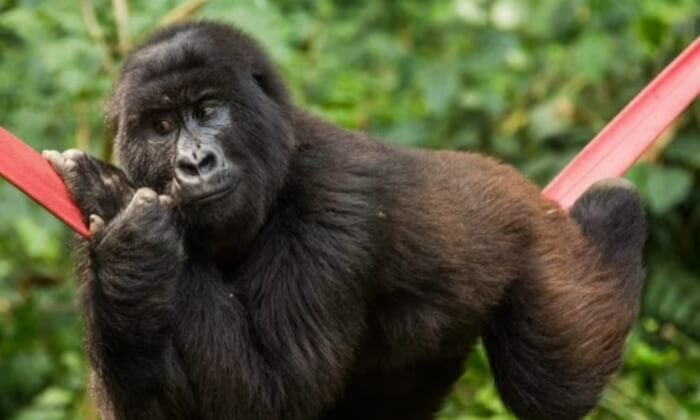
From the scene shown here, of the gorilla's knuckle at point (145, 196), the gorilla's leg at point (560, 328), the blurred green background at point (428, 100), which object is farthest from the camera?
the blurred green background at point (428, 100)

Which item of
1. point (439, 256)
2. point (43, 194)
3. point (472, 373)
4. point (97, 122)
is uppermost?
point (43, 194)

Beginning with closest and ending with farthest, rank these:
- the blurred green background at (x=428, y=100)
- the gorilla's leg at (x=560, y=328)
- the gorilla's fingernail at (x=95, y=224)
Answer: the gorilla's fingernail at (x=95, y=224) → the gorilla's leg at (x=560, y=328) → the blurred green background at (x=428, y=100)

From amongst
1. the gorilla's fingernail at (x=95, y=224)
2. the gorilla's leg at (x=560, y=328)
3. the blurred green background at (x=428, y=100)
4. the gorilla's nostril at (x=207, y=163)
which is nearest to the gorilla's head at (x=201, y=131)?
the gorilla's nostril at (x=207, y=163)

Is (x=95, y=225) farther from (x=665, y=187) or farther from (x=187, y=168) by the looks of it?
(x=665, y=187)

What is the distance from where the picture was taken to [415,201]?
449cm

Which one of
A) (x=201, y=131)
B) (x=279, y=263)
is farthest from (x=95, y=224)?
(x=279, y=263)

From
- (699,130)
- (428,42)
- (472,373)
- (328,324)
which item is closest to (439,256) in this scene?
(328,324)

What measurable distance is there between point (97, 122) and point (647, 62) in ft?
11.4

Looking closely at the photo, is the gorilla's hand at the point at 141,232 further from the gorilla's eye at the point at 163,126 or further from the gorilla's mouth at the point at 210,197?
the gorilla's eye at the point at 163,126

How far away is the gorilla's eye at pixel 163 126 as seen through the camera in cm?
425

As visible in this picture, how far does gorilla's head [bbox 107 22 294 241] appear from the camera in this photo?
13.6ft

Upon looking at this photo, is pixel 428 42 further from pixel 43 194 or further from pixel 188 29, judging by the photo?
pixel 43 194

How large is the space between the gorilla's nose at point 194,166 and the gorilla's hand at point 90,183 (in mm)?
177

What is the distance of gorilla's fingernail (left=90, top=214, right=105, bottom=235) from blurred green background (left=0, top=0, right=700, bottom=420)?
1866mm
